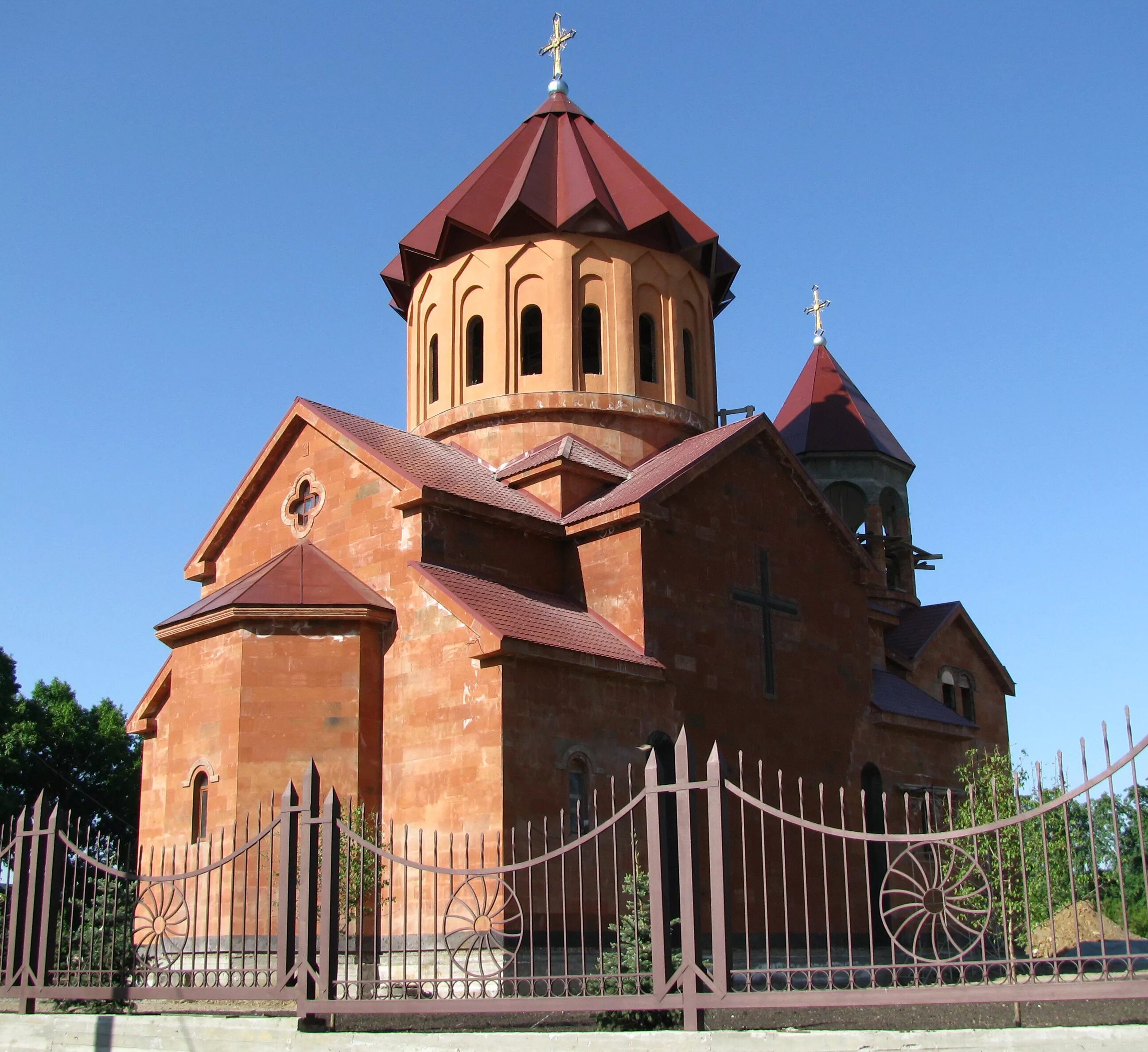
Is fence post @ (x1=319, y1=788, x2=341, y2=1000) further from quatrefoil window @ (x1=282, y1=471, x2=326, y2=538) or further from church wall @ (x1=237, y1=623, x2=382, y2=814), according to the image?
quatrefoil window @ (x1=282, y1=471, x2=326, y2=538)

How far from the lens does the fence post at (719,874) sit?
7.11m

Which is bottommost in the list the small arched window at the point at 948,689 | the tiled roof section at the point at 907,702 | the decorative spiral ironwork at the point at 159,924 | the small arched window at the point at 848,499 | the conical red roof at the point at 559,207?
the decorative spiral ironwork at the point at 159,924

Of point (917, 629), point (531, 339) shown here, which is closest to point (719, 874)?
point (531, 339)

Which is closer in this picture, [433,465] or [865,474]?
[433,465]

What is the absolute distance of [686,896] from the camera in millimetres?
7402

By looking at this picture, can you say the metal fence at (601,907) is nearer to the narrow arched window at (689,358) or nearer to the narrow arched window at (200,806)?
the narrow arched window at (200,806)

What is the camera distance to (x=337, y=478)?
16.7m

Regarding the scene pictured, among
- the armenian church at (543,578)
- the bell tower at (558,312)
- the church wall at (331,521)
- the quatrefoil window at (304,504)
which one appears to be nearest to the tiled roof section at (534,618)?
the armenian church at (543,578)

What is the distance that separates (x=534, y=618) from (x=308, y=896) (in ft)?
21.8

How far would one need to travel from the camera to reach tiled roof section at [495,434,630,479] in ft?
58.9

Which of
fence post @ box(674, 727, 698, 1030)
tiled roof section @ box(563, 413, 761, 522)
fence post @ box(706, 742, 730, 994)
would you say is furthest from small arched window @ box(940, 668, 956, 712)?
fence post @ box(706, 742, 730, 994)

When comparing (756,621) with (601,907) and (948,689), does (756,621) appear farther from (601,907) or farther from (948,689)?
(948,689)

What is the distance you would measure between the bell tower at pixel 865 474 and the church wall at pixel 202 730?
1386cm

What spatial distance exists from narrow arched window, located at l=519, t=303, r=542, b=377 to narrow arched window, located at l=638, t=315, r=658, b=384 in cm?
156
